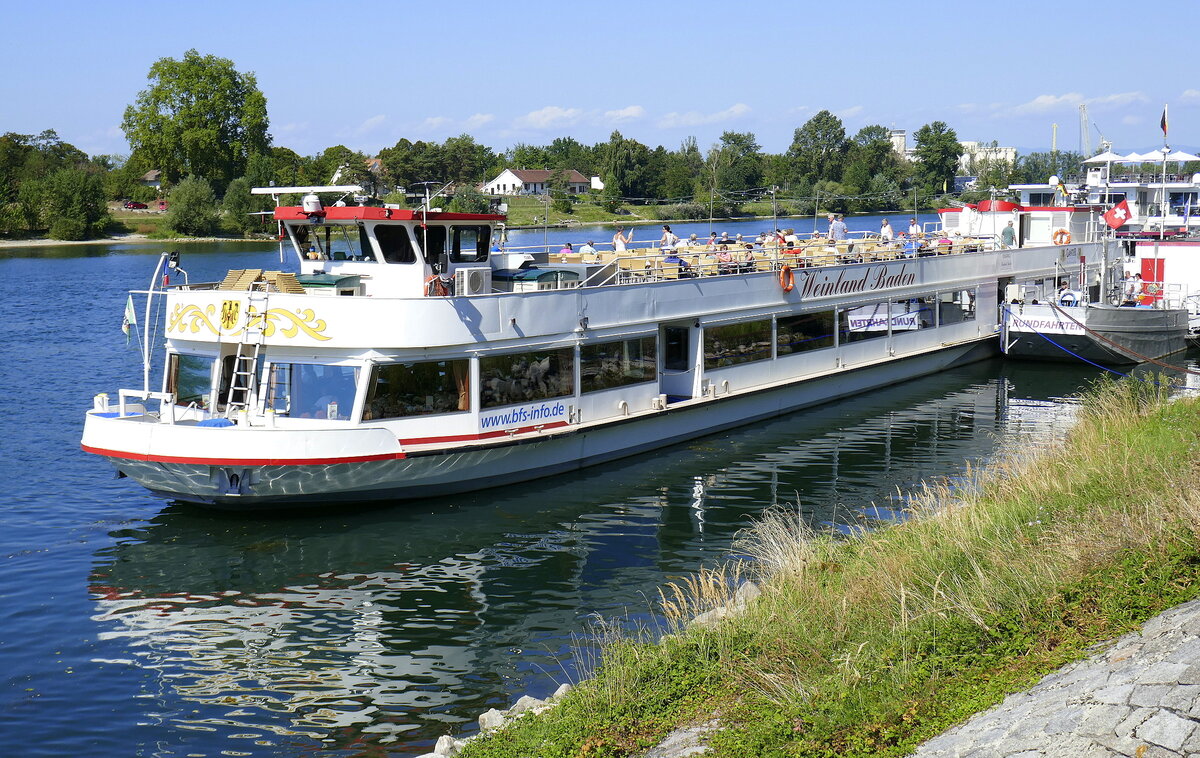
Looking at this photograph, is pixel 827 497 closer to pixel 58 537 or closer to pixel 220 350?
pixel 220 350

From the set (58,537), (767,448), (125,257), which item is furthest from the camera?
(125,257)

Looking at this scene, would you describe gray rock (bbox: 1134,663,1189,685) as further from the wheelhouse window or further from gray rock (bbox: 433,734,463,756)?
the wheelhouse window

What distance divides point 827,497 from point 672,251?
7.09 metres

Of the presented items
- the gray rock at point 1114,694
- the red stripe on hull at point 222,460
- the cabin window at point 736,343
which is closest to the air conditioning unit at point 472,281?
the red stripe on hull at point 222,460

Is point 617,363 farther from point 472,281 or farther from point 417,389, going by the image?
point 417,389

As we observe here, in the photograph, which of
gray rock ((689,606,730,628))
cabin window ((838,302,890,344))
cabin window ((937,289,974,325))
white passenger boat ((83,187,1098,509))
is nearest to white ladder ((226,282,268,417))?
white passenger boat ((83,187,1098,509))

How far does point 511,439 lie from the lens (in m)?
→ 16.8

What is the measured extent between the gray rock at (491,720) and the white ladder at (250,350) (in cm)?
804

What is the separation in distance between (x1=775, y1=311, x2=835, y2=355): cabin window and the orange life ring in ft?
2.16

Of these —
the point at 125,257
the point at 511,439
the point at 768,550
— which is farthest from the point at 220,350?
the point at 125,257

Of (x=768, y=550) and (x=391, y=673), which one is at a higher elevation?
(x=768, y=550)

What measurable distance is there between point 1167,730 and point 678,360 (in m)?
15.4

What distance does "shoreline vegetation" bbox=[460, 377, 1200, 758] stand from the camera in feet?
23.9

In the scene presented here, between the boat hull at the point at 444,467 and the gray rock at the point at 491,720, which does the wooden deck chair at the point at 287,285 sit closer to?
the boat hull at the point at 444,467
